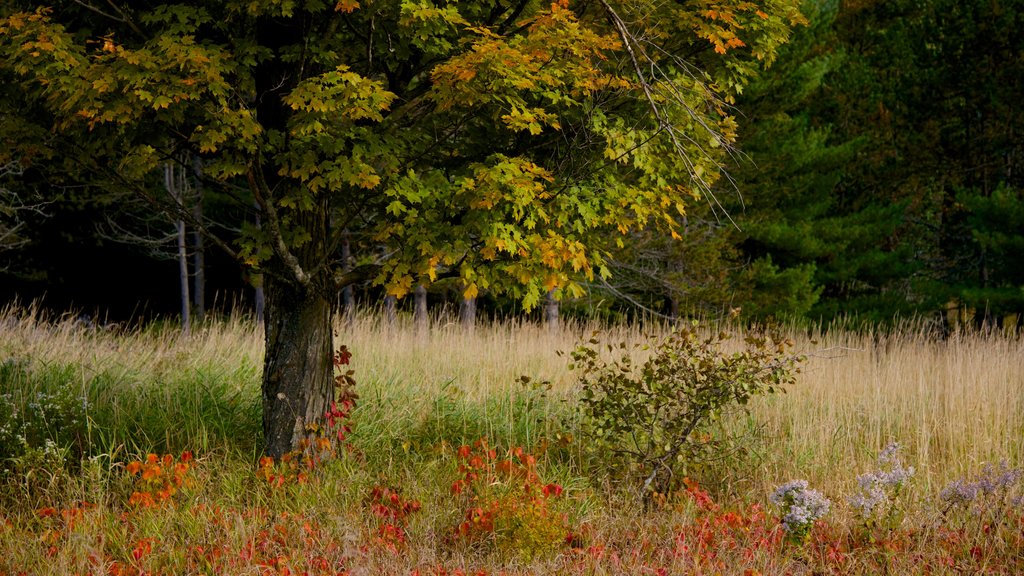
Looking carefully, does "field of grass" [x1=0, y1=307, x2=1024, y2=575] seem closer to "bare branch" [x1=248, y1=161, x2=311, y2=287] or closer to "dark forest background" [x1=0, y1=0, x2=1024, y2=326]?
"bare branch" [x1=248, y1=161, x2=311, y2=287]

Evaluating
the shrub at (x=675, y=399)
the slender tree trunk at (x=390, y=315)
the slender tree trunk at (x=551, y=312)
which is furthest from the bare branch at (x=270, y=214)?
the slender tree trunk at (x=551, y=312)

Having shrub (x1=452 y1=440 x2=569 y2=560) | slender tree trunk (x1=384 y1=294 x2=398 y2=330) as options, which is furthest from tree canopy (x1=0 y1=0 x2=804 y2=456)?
slender tree trunk (x1=384 y1=294 x2=398 y2=330)

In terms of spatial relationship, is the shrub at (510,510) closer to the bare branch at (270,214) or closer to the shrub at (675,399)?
the shrub at (675,399)

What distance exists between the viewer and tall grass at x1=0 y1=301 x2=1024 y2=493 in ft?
21.3

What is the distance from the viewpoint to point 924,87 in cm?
1598

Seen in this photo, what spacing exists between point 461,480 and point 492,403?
2.23 metres

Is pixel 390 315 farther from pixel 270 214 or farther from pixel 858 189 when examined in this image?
pixel 858 189

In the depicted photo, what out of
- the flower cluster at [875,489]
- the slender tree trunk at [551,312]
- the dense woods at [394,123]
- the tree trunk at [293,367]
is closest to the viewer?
the dense woods at [394,123]

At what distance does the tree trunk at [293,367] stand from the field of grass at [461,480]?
284 mm

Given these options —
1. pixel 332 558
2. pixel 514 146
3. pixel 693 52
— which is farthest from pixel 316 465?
pixel 693 52

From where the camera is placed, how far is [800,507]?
4.71 m

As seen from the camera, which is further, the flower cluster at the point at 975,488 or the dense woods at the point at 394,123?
the flower cluster at the point at 975,488

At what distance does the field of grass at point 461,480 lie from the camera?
4648mm

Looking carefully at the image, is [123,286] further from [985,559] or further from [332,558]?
[985,559]
